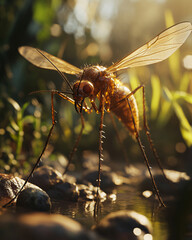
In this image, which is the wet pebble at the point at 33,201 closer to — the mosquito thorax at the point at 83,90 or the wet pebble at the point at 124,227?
the wet pebble at the point at 124,227

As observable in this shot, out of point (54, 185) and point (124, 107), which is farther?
point (124, 107)

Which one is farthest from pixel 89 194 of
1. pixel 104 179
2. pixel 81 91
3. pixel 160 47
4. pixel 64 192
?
pixel 160 47

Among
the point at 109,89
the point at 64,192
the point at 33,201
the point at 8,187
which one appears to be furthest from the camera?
the point at 109,89

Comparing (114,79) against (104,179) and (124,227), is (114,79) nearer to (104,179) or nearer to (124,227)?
(104,179)

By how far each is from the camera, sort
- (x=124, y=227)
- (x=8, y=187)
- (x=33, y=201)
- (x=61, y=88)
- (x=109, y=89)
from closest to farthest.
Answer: (x=124, y=227) < (x=33, y=201) < (x=8, y=187) < (x=109, y=89) < (x=61, y=88)

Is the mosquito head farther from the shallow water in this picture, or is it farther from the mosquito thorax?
the shallow water

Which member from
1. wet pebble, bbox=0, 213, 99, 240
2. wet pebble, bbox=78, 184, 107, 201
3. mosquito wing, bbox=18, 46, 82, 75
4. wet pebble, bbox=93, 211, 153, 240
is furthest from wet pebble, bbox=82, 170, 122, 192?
wet pebble, bbox=0, 213, 99, 240
